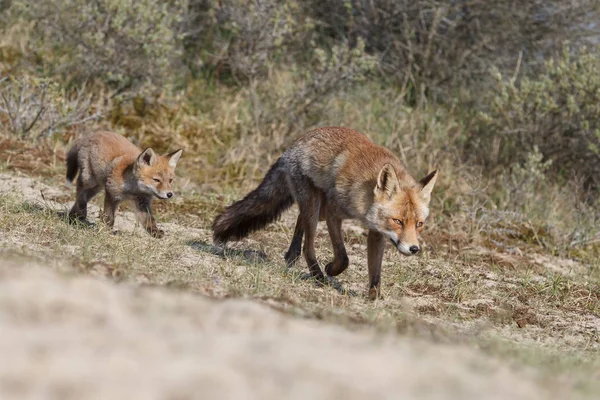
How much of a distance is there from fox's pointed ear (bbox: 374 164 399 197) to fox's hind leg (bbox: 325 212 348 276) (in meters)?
0.61

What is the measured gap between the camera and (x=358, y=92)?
12.4m

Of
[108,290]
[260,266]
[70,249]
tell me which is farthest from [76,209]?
[108,290]

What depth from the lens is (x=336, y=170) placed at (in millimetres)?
6629

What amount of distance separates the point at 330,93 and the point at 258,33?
1563 millimetres

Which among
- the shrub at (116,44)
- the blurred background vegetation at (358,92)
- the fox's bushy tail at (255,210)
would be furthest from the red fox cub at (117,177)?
the shrub at (116,44)

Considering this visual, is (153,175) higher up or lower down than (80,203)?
higher up

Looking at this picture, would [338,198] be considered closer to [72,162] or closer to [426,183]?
[426,183]

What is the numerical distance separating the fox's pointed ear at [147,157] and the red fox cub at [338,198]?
116 cm

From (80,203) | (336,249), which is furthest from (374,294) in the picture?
(80,203)

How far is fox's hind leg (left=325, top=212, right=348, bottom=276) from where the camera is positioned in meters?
6.58

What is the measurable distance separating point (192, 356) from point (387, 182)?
3731 mm

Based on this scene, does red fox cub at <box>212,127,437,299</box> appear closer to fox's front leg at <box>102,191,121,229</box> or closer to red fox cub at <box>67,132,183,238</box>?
red fox cub at <box>67,132,183,238</box>

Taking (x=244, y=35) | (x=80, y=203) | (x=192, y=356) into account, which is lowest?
(x=80, y=203)

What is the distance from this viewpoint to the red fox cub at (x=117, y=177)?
7699 mm
